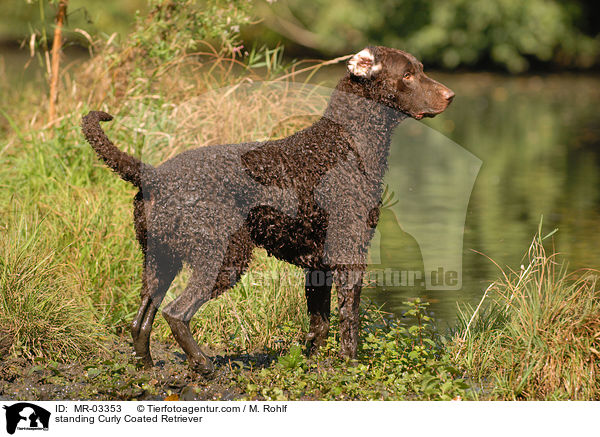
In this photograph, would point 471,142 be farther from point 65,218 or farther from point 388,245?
point 65,218

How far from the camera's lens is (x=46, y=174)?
7383 mm

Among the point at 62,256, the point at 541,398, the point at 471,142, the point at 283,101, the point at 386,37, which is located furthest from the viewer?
the point at 386,37

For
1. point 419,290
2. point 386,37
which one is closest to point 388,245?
point 419,290

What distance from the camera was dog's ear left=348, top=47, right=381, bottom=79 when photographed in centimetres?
471

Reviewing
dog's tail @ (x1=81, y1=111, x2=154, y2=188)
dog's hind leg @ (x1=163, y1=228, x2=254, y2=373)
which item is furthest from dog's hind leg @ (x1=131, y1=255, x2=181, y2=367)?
dog's tail @ (x1=81, y1=111, x2=154, y2=188)

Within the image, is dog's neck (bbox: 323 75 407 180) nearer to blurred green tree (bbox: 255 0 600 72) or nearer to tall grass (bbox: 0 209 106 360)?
tall grass (bbox: 0 209 106 360)

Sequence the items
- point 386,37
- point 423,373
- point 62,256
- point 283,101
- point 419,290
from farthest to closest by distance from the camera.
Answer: point 386,37 < point 283,101 < point 419,290 < point 62,256 < point 423,373

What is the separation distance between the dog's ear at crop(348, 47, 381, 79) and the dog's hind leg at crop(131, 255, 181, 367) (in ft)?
5.02

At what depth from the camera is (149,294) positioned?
192 inches

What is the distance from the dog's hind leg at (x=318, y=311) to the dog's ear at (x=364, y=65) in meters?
1.31

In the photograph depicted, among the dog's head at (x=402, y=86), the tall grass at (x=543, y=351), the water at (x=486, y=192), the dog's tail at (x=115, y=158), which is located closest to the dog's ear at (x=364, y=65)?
the dog's head at (x=402, y=86)

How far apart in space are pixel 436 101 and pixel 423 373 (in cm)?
161

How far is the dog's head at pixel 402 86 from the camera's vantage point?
4.78 meters
